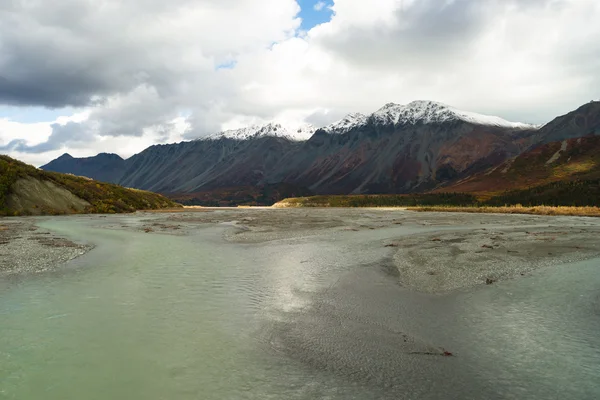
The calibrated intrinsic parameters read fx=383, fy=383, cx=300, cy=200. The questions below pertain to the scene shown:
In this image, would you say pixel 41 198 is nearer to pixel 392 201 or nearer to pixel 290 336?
pixel 290 336

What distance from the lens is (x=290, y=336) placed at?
40.9 ft

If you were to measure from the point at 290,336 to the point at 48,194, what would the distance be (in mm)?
77805

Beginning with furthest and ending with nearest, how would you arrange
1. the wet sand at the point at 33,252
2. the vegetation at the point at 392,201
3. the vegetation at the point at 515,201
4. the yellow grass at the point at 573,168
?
the yellow grass at the point at 573,168 < the vegetation at the point at 392,201 < the vegetation at the point at 515,201 < the wet sand at the point at 33,252

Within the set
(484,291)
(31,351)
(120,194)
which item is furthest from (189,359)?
(120,194)

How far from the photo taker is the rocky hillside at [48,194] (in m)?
65.4

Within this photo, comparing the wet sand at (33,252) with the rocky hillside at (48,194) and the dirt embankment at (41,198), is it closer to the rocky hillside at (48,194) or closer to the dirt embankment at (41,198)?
the rocky hillside at (48,194)

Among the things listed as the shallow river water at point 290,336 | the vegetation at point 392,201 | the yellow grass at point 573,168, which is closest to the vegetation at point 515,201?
the vegetation at point 392,201

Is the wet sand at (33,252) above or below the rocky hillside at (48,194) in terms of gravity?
below

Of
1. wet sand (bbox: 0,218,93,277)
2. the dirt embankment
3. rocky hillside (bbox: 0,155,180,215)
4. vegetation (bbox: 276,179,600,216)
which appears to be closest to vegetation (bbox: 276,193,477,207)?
vegetation (bbox: 276,179,600,216)

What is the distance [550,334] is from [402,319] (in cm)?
468

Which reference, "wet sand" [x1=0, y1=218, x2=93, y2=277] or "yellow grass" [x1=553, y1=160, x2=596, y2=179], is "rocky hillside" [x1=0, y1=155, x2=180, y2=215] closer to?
"wet sand" [x1=0, y1=218, x2=93, y2=277]

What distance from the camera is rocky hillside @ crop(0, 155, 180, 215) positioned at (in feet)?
215

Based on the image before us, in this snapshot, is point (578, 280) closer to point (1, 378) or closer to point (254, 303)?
point (254, 303)

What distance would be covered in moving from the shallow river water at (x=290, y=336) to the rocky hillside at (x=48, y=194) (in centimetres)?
5658
